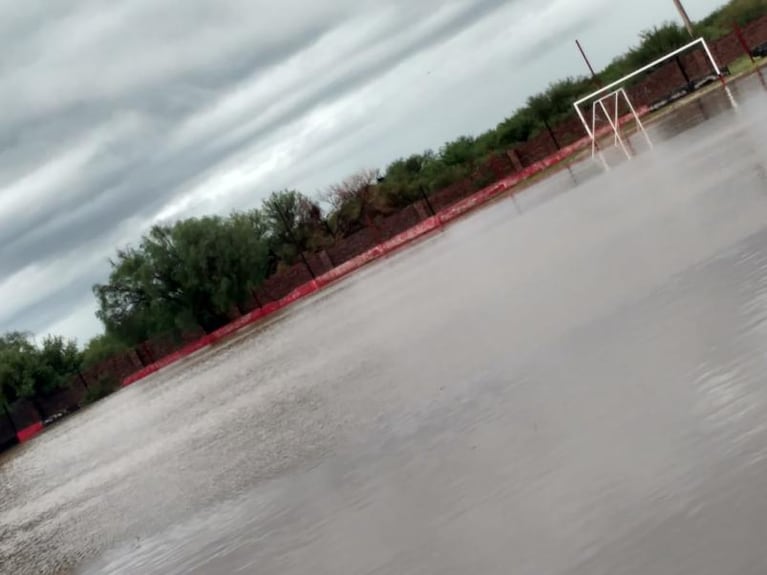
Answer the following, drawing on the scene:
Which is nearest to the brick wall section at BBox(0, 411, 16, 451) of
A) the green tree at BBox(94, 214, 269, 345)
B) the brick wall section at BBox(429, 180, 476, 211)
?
the green tree at BBox(94, 214, 269, 345)

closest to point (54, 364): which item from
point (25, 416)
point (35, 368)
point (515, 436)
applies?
point (35, 368)

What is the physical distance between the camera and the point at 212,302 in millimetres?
59094

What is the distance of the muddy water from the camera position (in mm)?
4766

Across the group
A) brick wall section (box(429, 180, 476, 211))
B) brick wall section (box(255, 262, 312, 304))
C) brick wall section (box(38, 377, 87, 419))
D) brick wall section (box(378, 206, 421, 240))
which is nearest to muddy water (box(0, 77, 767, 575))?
brick wall section (box(429, 180, 476, 211))

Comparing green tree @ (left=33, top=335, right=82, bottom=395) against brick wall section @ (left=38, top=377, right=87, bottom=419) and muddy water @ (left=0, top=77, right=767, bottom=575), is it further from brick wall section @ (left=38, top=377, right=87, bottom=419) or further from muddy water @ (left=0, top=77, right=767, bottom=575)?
muddy water @ (left=0, top=77, right=767, bottom=575)

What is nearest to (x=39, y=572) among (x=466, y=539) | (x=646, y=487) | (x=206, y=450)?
(x=206, y=450)

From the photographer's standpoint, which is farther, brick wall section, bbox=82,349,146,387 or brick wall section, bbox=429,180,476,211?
brick wall section, bbox=82,349,146,387

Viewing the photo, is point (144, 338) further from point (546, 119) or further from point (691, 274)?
point (691, 274)

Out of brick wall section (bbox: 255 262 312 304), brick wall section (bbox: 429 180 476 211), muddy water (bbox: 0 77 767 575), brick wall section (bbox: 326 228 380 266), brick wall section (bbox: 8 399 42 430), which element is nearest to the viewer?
muddy water (bbox: 0 77 767 575)

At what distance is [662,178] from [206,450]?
8.50m

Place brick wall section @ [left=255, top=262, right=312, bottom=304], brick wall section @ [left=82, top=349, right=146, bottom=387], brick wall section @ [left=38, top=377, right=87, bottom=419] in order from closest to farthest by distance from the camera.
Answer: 1. brick wall section @ [left=255, top=262, right=312, bottom=304]
2. brick wall section @ [left=38, top=377, right=87, bottom=419]
3. brick wall section @ [left=82, top=349, right=146, bottom=387]

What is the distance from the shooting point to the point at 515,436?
6867 millimetres

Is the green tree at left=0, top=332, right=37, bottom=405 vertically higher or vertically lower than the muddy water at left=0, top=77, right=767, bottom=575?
higher

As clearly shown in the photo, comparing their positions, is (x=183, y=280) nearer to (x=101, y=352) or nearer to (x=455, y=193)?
(x=455, y=193)
